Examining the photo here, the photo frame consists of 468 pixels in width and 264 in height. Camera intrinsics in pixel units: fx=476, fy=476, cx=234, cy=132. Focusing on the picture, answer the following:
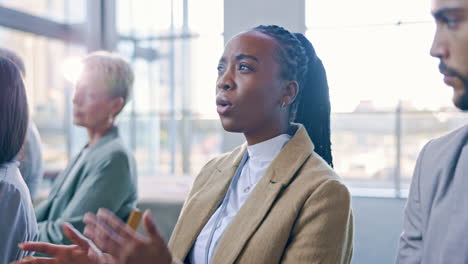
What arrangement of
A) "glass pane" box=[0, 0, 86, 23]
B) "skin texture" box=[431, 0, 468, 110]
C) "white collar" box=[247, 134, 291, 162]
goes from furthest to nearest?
"glass pane" box=[0, 0, 86, 23] → "white collar" box=[247, 134, 291, 162] → "skin texture" box=[431, 0, 468, 110]

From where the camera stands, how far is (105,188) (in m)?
2.17

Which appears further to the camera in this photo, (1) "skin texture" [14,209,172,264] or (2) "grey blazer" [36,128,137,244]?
(2) "grey blazer" [36,128,137,244]

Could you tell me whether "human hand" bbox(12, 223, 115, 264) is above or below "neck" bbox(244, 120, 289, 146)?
below

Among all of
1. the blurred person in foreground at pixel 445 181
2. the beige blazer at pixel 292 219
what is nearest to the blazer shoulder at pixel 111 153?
the beige blazer at pixel 292 219

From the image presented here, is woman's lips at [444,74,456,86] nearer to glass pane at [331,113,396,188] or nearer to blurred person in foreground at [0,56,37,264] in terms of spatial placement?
blurred person in foreground at [0,56,37,264]

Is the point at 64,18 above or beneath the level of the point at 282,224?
above

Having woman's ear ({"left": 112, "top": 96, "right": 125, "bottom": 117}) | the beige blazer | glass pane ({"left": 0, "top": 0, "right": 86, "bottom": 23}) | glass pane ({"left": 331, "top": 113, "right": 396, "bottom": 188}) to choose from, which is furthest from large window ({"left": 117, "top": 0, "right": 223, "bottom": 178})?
the beige blazer

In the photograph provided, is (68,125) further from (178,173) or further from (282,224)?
(282,224)

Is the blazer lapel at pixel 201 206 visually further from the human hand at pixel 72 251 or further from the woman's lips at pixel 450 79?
the woman's lips at pixel 450 79

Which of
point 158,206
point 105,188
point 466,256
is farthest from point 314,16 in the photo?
point 466,256

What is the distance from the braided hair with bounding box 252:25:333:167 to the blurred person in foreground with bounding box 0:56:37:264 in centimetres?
80

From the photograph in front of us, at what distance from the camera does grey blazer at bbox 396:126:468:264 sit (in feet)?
3.27

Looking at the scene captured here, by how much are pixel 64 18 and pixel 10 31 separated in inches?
34.7

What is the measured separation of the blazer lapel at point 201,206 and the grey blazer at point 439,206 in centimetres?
63
